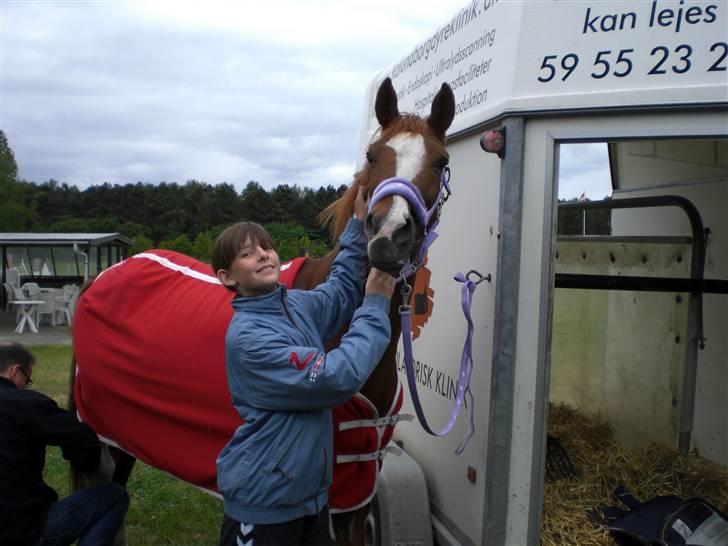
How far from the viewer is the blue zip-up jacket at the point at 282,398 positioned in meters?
1.58

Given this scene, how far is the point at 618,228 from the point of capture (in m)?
4.39

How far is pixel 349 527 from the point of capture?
239 centimetres

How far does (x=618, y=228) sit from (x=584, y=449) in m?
1.78

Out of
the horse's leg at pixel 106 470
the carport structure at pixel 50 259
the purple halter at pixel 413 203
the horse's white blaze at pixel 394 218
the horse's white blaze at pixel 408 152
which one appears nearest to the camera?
the horse's white blaze at pixel 394 218

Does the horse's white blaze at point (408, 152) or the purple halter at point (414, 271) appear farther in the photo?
the horse's white blaze at point (408, 152)

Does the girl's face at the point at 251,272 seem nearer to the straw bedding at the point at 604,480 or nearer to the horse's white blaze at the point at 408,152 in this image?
the horse's white blaze at the point at 408,152

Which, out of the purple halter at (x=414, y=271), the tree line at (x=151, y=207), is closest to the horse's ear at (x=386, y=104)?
the purple halter at (x=414, y=271)

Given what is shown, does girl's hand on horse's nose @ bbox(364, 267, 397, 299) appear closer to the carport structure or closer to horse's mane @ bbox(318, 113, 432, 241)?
A: horse's mane @ bbox(318, 113, 432, 241)

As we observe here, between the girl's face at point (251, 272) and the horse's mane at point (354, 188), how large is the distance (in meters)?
0.59

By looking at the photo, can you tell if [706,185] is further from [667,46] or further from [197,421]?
[197,421]

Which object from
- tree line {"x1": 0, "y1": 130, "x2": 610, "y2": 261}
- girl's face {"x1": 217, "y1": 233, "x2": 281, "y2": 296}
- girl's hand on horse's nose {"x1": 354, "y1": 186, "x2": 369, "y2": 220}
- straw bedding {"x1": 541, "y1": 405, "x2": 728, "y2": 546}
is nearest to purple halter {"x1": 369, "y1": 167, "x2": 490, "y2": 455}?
girl's hand on horse's nose {"x1": 354, "y1": 186, "x2": 369, "y2": 220}

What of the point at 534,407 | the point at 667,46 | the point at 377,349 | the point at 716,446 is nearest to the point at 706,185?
the point at 716,446

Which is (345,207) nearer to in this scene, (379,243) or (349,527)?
(379,243)

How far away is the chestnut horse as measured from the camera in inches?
69.8
